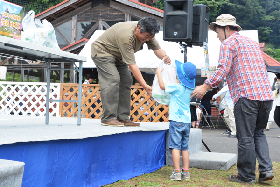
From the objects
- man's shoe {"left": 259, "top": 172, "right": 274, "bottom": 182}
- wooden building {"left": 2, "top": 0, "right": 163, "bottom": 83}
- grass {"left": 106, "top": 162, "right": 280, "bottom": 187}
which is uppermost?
wooden building {"left": 2, "top": 0, "right": 163, "bottom": 83}

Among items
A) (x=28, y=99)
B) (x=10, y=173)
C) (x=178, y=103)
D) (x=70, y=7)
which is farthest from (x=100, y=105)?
(x=70, y=7)

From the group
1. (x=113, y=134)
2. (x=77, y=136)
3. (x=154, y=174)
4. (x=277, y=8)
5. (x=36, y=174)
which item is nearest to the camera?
(x=36, y=174)

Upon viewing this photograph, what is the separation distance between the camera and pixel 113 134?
2.87 meters

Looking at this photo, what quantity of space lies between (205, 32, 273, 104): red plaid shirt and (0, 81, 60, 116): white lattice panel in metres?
5.97

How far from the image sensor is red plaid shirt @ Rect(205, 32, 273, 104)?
3.04 m

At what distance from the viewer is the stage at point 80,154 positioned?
2027 mm

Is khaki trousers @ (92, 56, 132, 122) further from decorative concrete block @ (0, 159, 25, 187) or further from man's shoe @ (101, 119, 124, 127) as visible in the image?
decorative concrete block @ (0, 159, 25, 187)

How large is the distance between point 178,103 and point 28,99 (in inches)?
244

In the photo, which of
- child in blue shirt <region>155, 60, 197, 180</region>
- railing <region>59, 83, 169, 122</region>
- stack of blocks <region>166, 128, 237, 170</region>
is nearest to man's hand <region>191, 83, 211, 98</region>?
child in blue shirt <region>155, 60, 197, 180</region>

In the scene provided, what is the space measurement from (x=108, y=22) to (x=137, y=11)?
1548 millimetres

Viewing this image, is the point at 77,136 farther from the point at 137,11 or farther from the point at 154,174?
the point at 137,11

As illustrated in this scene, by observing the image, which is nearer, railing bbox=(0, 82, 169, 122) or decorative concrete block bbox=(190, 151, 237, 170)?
decorative concrete block bbox=(190, 151, 237, 170)

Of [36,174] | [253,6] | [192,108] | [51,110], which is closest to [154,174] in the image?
[36,174]

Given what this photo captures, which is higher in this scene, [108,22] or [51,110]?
[108,22]
